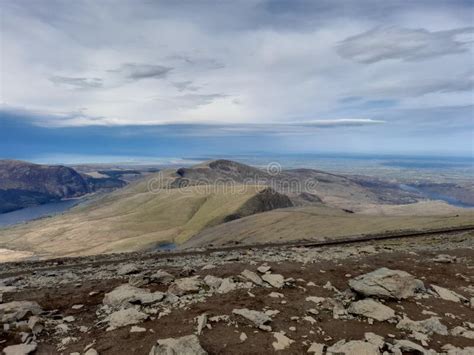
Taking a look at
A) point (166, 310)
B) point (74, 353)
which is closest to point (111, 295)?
point (166, 310)

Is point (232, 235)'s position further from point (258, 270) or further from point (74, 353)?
point (74, 353)

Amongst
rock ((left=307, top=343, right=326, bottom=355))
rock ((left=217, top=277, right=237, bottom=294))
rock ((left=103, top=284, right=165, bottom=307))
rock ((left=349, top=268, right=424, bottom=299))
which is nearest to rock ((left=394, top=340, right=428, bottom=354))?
rock ((left=307, top=343, right=326, bottom=355))

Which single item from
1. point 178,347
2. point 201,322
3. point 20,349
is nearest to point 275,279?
point 201,322

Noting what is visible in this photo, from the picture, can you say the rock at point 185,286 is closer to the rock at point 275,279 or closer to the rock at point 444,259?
the rock at point 275,279

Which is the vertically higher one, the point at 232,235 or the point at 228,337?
the point at 228,337

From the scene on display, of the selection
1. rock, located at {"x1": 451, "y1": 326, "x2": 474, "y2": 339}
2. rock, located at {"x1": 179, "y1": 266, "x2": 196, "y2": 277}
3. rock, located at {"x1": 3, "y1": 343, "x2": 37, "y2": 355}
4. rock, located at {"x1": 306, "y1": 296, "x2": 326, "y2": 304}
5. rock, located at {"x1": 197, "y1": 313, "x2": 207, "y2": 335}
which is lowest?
rock, located at {"x1": 179, "y1": 266, "x2": 196, "y2": 277}

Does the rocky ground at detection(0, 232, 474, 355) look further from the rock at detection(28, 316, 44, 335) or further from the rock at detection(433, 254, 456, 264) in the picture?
the rock at detection(433, 254, 456, 264)
